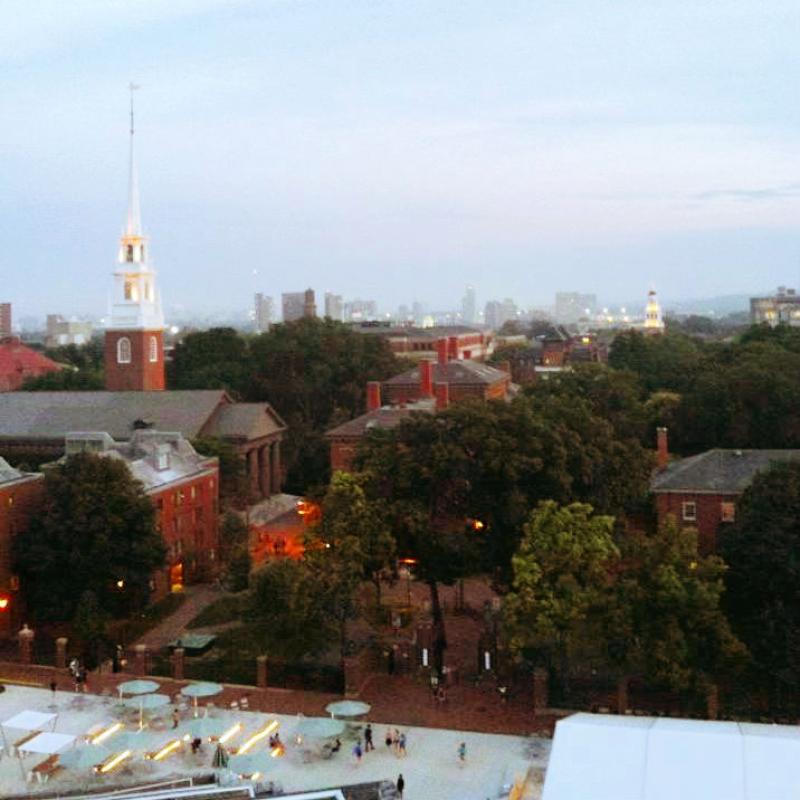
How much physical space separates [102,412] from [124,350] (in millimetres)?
9063

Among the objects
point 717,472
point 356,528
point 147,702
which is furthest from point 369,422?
point 147,702

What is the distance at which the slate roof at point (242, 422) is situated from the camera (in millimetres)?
69312

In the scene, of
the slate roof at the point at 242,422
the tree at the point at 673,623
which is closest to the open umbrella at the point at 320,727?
the tree at the point at 673,623

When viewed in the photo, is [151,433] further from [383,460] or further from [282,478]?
[282,478]

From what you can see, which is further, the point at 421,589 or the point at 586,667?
the point at 421,589

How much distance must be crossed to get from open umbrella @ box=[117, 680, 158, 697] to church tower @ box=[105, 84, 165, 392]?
4310 centimetres

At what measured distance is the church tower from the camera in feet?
250

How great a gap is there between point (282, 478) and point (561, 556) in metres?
45.5

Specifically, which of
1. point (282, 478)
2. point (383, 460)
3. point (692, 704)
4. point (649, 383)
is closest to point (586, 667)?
point (692, 704)

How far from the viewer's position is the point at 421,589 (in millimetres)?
49531

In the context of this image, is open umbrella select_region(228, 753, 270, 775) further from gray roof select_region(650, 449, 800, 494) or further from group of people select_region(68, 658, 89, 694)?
gray roof select_region(650, 449, 800, 494)

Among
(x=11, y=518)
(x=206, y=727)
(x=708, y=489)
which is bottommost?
(x=206, y=727)

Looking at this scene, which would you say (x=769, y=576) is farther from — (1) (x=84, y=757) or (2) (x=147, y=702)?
(1) (x=84, y=757)

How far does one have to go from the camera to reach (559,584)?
34.2 meters
